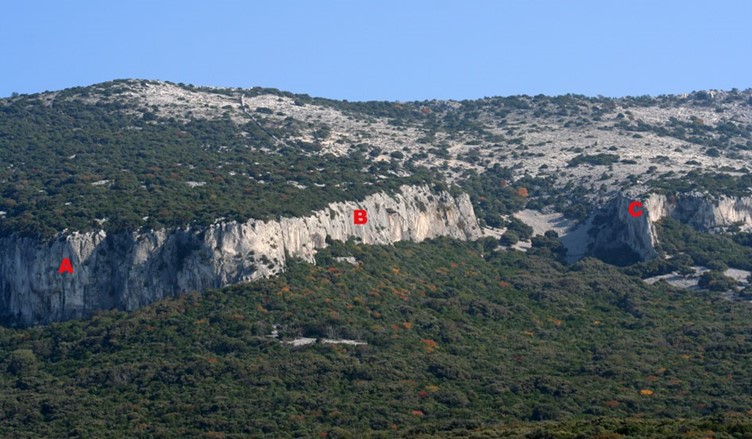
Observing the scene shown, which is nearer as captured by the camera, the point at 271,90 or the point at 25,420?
the point at 25,420

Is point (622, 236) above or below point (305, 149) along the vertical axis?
below

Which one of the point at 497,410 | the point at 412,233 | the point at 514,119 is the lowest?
the point at 497,410

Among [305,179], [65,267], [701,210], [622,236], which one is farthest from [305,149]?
[65,267]

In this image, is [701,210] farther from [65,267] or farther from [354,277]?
[65,267]

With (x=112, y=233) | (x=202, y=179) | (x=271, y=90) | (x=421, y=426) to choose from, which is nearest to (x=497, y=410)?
(x=421, y=426)

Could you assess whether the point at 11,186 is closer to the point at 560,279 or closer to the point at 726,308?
the point at 560,279

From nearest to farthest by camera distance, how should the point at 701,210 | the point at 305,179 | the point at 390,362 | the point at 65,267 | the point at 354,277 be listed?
the point at 390,362
the point at 65,267
the point at 354,277
the point at 305,179
the point at 701,210

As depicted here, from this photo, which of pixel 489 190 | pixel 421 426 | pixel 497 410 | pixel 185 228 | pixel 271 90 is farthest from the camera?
pixel 271 90

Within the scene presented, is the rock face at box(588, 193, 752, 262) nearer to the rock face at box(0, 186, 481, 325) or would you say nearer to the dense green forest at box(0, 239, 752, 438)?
the dense green forest at box(0, 239, 752, 438)
